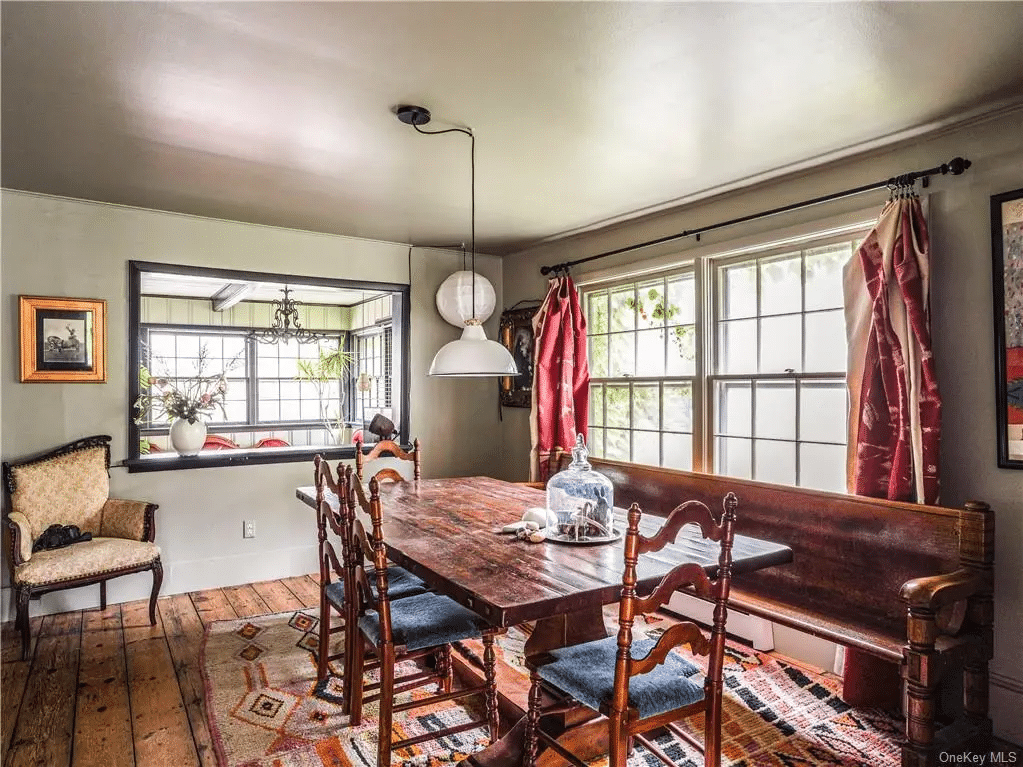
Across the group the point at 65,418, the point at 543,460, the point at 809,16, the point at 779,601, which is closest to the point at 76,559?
the point at 65,418

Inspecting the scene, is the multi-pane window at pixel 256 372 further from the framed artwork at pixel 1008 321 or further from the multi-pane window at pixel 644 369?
the framed artwork at pixel 1008 321

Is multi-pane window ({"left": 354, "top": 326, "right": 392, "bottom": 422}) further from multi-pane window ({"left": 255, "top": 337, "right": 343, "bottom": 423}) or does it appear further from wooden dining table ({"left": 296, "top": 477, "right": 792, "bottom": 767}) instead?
wooden dining table ({"left": 296, "top": 477, "right": 792, "bottom": 767})

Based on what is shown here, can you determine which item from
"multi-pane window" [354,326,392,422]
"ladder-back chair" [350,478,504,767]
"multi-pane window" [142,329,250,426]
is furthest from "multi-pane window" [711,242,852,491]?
"multi-pane window" [142,329,250,426]

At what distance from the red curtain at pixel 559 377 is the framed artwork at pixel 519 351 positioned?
1.07ft

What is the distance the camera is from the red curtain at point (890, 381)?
2588 mm

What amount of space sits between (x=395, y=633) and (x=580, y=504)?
82 centimetres

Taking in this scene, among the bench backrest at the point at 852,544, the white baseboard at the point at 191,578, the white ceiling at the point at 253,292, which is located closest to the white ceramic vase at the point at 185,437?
the white baseboard at the point at 191,578

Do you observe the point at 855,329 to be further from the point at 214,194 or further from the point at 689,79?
the point at 214,194

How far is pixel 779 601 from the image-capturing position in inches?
113

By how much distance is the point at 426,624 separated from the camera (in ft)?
7.42

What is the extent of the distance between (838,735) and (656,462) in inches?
74.0

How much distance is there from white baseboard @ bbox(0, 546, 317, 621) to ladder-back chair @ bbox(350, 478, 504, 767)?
211cm

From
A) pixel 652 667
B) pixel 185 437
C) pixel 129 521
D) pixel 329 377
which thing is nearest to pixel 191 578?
pixel 129 521

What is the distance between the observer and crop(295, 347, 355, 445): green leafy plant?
8.54 metres
